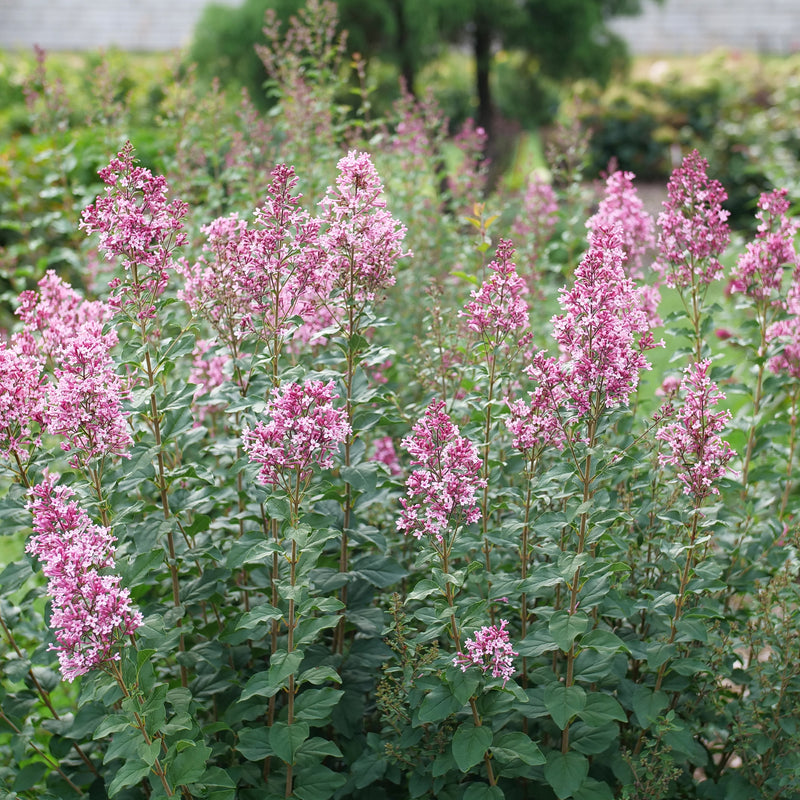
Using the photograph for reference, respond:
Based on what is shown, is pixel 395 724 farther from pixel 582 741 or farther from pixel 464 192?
pixel 464 192

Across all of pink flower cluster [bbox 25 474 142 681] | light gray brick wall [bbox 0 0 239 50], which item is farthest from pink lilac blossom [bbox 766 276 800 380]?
light gray brick wall [bbox 0 0 239 50]

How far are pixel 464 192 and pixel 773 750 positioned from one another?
9.22ft

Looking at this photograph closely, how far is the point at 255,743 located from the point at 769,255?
1.99 m

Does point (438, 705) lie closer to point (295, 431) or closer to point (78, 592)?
point (295, 431)

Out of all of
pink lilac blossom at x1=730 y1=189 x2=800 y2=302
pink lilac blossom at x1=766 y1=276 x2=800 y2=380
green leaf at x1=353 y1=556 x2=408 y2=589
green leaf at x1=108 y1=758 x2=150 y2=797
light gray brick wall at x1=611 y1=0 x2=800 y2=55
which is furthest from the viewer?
light gray brick wall at x1=611 y1=0 x2=800 y2=55

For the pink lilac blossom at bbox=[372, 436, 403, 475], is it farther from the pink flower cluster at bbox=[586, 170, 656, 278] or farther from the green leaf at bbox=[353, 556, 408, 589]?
the pink flower cluster at bbox=[586, 170, 656, 278]

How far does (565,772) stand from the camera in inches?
87.6

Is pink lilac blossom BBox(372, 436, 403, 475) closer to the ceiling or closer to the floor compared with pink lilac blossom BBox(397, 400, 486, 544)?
closer to the floor

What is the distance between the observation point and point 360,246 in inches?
90.4

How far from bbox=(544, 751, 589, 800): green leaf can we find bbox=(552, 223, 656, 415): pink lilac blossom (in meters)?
0.82

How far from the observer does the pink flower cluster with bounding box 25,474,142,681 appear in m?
1.86

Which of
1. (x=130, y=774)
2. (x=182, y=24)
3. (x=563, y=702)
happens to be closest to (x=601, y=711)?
(x=563, y=702)

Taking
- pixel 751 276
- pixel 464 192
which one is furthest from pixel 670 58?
pixel 751 276

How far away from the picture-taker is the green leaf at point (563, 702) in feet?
7.02
